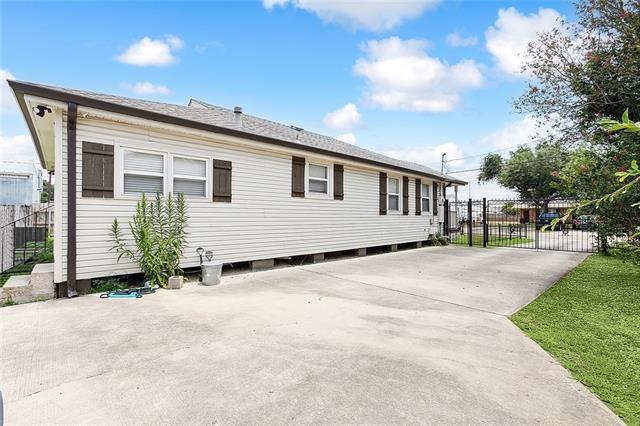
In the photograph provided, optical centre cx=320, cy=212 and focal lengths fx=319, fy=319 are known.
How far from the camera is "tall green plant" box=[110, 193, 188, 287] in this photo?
5.73 meters

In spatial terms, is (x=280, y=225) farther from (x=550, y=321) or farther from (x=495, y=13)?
(x=495, y=13)

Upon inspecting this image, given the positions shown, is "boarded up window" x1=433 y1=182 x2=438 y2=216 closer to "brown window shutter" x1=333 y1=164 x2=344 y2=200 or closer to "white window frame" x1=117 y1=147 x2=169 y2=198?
"brown window shutter" x1=333 y1=164 x2=344 y2=200

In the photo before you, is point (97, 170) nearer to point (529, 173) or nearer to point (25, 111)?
point (25, 111)

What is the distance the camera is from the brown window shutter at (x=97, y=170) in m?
5.39

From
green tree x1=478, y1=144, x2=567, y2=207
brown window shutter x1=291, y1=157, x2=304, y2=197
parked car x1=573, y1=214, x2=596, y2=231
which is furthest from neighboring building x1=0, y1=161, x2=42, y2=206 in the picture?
green tree x1=478, y1=144, x2=567, y2=207

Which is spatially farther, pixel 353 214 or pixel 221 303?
pixel 353 214

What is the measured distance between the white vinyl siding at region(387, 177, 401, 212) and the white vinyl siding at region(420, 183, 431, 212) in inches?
78.2

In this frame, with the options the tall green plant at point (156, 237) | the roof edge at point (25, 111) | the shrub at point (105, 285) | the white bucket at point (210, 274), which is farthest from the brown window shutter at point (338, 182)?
the roof edge at point (25, 111)

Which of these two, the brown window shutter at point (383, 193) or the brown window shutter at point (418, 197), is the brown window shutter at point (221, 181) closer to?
the brown window shutter at point (383, 193)

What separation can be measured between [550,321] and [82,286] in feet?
23.7

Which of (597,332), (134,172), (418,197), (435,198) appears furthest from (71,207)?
(435,198)

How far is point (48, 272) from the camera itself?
5.16m

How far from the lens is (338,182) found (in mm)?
9891

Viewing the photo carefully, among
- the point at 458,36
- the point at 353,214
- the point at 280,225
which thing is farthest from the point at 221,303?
the point at 458,36
